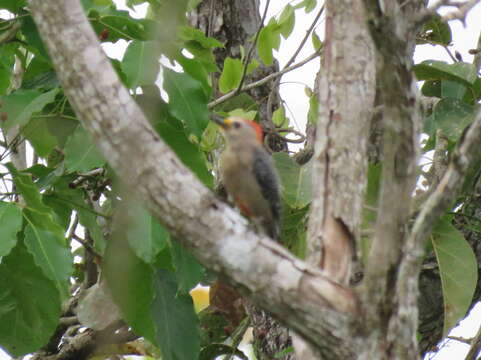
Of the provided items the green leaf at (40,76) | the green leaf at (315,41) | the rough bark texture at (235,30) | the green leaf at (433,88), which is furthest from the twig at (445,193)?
the rough bark texture at (235,30)

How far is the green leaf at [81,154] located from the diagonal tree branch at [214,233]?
1.06m

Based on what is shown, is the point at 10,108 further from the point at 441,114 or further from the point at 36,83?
the point at 441,114

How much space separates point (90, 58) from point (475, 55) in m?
3.15

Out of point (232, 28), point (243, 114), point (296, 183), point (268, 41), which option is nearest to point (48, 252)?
point (296, 183)

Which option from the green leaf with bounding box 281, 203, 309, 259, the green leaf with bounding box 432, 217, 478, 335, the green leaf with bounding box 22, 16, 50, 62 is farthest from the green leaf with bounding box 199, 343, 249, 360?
the green leaf with bounding box 22, 16, 50, 62

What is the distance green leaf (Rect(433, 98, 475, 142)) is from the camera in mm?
5078

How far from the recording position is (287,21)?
18.7 feet

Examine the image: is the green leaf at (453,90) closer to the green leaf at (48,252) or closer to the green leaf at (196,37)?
the green leaf at (196,37)

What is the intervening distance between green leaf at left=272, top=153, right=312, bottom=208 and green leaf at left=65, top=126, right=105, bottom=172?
1101 mm

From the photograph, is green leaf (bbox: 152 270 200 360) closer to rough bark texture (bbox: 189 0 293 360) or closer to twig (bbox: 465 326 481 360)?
twig (bbox: 465 326 481 360)

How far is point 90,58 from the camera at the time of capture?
3414mm

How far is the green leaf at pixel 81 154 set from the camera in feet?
14.4

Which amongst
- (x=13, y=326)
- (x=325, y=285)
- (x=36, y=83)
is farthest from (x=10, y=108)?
(x=325, y=285)

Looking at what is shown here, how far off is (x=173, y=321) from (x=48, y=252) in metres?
1.08
